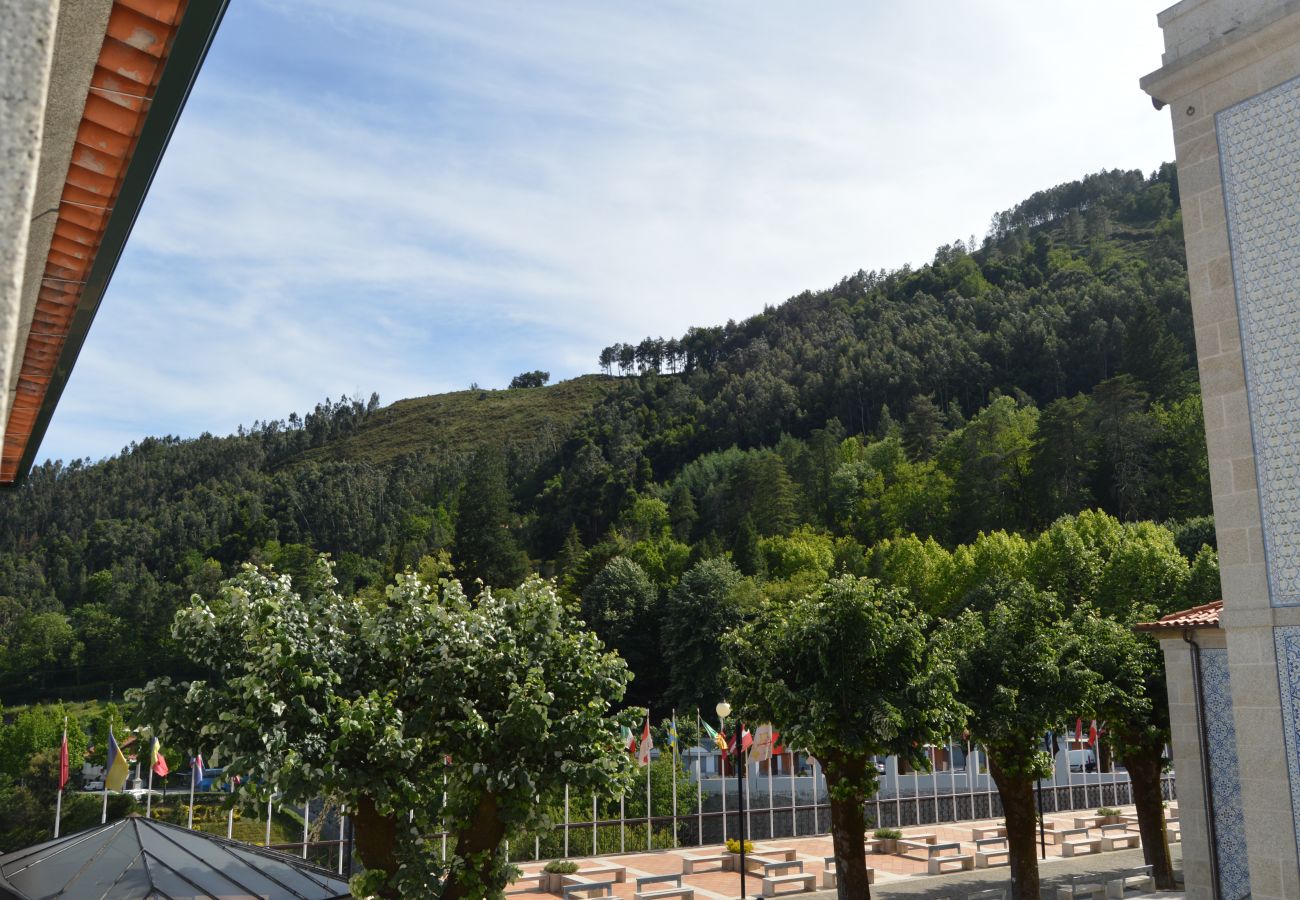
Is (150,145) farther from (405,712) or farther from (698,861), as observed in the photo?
(698,861)

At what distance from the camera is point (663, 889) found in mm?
20641

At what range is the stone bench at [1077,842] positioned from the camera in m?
27.6

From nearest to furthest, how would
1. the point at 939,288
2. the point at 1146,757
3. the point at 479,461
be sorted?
the point at 1146,757 < the point at 479,461 < the point at 939,288

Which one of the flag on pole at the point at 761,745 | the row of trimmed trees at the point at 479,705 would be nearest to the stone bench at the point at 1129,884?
the row of trimmed trees at the point at 479,705

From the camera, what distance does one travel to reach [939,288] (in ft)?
506

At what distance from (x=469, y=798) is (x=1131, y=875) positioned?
17.7 m

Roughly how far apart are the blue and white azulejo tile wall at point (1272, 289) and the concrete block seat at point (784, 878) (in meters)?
15.1

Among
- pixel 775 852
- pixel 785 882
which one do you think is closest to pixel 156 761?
pixel 785 882

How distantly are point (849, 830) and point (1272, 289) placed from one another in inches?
442

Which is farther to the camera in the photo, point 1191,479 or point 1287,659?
point 1191,479

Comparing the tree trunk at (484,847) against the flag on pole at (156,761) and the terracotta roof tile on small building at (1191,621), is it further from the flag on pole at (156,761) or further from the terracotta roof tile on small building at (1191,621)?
the terracotta roof tile on small building at (1191,621)

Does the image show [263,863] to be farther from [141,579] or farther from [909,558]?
[141,579]

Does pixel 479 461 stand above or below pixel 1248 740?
above

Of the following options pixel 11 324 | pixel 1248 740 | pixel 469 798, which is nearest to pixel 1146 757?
pixel 1248 740
